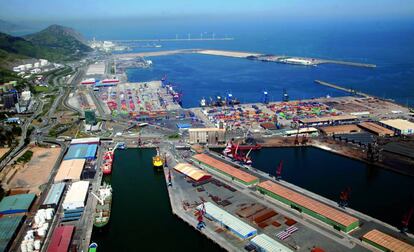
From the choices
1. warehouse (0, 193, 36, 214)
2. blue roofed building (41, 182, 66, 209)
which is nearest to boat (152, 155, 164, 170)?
blue roofed building (41, 182, 66, 209)

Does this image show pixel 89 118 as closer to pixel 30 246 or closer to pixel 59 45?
pixel 30 246

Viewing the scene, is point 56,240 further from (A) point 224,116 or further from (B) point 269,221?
(A) point 224,116

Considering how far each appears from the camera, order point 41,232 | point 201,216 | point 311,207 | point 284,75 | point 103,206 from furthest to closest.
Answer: point 284,75 < point 103,206 < point 311,207 < point 201,216 < point 41,232

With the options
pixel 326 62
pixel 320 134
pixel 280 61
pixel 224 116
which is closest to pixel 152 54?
pixel 280 61

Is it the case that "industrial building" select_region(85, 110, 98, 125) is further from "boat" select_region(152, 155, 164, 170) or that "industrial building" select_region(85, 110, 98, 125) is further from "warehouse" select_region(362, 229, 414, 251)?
"warehouse" select_region(362, 229, 414, 251)

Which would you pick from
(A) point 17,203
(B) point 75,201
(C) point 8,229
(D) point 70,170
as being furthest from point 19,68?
(C) point 8,229

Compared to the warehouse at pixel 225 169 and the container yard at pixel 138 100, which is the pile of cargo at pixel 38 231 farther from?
the container yard at pixel 138 100
